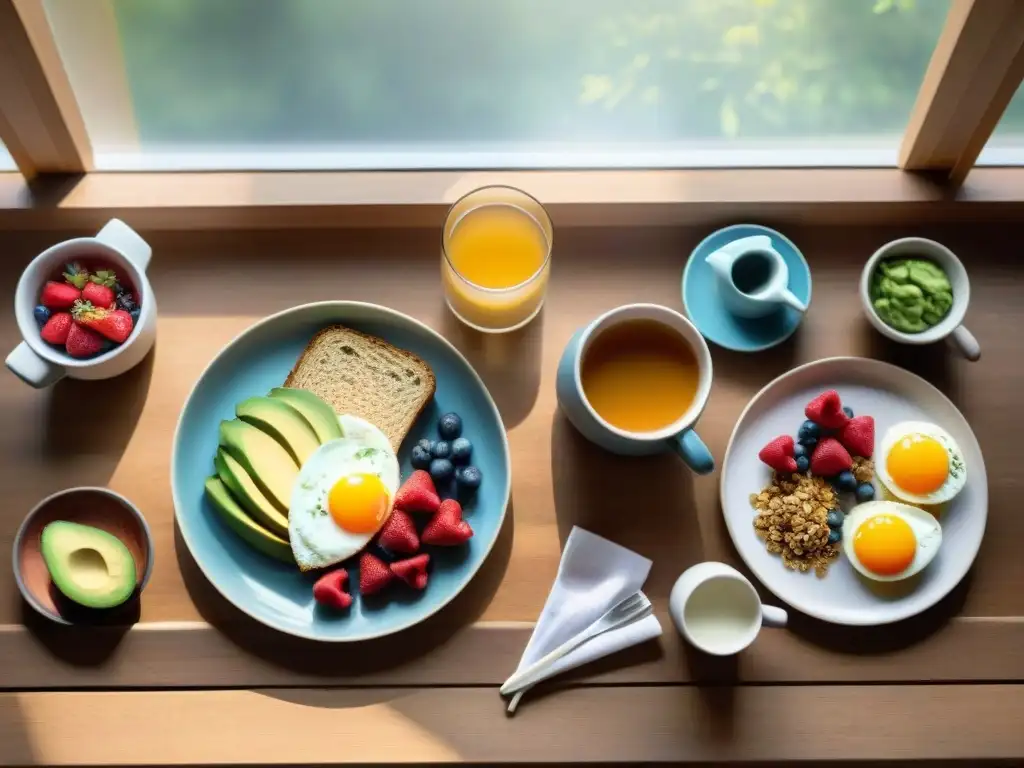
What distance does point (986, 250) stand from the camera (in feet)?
4.84

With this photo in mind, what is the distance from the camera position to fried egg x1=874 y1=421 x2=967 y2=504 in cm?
131

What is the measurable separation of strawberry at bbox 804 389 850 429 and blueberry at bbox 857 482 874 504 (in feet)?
0.30

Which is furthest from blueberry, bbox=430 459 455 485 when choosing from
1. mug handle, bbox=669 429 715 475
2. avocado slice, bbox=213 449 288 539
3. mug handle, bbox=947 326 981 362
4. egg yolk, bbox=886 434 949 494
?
mug handle, bbox=947 326 981 362

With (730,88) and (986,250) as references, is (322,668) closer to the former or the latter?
(730,88)

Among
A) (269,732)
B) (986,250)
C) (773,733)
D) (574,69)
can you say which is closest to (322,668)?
(269,732)

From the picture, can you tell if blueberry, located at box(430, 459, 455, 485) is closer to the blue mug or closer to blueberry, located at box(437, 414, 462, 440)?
blueberry, located at box(437, 414, 462, 440)

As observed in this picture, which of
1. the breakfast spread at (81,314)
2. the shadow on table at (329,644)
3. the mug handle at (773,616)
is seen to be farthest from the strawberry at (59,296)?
the mug handle at (773,616)

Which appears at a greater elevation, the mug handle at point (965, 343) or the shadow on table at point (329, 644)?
the mug handle at point (965, 343)

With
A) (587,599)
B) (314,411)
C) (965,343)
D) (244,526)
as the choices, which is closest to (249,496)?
(244,526)

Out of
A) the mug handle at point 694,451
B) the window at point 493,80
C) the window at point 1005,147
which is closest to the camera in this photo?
the mug handle at point 694,451

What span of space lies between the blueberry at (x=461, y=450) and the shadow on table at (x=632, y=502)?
0.13 metres

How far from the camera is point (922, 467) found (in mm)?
1312

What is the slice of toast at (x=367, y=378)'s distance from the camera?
52.6 inches

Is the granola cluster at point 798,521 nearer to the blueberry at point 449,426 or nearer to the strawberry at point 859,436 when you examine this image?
the strawberry at point 859,436
